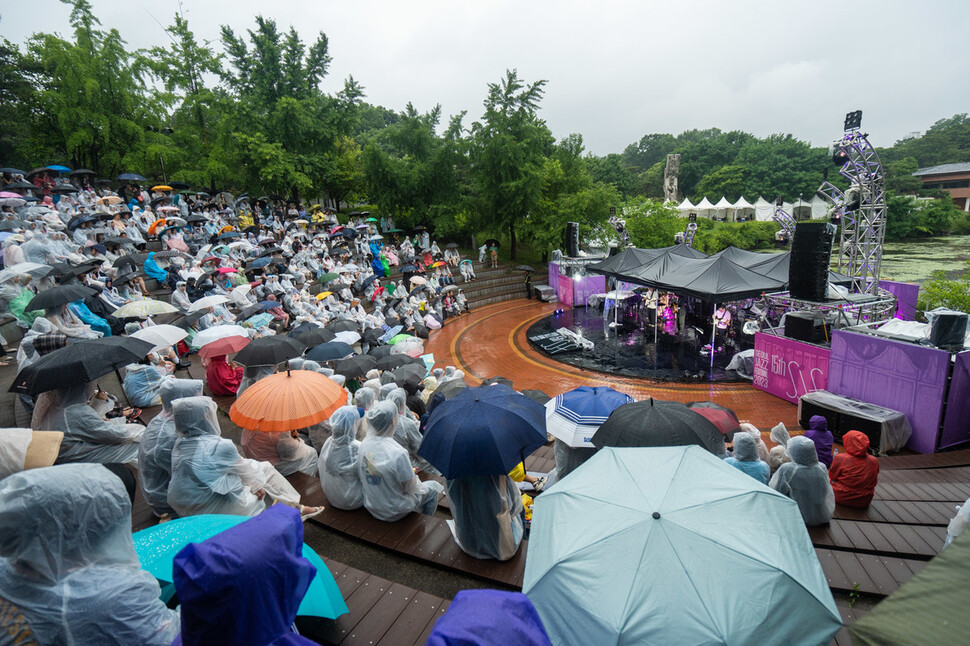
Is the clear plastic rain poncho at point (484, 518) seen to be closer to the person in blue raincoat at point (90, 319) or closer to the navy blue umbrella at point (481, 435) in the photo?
the navy blue umbrella at point (481, 435)

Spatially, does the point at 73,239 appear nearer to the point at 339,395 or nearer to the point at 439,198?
the point at 339,395

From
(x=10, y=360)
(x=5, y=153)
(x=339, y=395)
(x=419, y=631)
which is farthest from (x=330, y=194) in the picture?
(x=419, y=631)

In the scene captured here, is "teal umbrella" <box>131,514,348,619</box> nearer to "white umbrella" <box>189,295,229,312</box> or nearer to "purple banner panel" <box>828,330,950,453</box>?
"white umbrella" <box>189,295,229,312</box>

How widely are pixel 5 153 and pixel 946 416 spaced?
128 ft

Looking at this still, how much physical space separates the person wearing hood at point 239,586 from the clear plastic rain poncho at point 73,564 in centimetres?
59

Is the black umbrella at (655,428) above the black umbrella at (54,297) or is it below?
below

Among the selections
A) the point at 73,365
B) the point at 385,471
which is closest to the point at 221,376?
the point at 73,365

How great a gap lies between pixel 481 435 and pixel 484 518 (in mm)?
752

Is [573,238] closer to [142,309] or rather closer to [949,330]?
[949,330]

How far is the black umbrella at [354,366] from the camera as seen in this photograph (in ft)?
26.3

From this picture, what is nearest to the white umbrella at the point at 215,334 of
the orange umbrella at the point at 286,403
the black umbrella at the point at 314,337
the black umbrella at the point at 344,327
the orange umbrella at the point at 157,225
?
the black umbrella at the point at 314,337

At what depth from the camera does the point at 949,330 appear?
23.6 ft

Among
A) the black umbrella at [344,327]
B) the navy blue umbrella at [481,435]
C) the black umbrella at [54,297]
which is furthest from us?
the black umbrella at [344,327]

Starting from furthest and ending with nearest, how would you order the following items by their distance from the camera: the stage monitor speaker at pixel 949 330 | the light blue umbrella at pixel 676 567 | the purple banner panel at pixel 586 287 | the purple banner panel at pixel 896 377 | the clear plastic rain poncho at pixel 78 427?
1. the purple banner panel at pixel 586 287
2. the purple banner panel at pixel 896 377
3. the stage monitor speaker at pixel 949 330
4. the clear plastic rain poncho at pixel 78 427
5. the light blue umbrella at pixel 676 567
